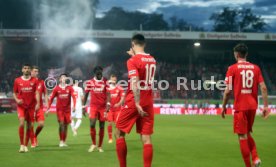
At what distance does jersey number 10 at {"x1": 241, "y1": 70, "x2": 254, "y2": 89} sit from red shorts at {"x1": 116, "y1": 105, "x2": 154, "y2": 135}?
2.00 metres

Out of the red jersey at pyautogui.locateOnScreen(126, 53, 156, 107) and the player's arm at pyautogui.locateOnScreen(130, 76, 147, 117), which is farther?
the red jersey at pyautogui.locateOnScreen(126, 53, 156, 107)

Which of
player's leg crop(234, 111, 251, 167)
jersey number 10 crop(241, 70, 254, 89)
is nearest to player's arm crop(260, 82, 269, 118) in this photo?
jersey number 10 crop(241, 70, 254, 89)

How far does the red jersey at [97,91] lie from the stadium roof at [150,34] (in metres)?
31.9

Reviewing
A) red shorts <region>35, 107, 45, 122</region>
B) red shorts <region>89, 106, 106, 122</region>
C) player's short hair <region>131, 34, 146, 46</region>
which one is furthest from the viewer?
red shorts <region>35, 107, 45, 122</region>

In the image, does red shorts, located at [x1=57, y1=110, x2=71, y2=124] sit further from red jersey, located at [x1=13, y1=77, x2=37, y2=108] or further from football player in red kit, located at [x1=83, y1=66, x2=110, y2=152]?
red jersey, located at [x1=13, y1=77, x2=37, y2=108]

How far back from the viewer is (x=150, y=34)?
1820 inches

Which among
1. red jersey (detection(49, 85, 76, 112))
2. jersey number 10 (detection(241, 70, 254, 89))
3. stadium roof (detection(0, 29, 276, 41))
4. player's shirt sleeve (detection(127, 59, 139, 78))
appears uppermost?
stadium roof (detection(0, 29, 276, 41))

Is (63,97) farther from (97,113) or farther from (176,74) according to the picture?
(176,74)

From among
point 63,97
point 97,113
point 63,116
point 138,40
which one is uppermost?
point 138,40

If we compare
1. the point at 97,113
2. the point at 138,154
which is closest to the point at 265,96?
the point at 138,154

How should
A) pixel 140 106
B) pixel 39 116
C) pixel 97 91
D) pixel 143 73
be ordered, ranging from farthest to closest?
pixel 39 116 < pixel 97 91 < pixel 143 73 < pixel 140 106

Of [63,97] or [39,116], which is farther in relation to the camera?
[63,97]

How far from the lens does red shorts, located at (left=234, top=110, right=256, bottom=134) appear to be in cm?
898

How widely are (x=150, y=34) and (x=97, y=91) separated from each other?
32.4 metres
